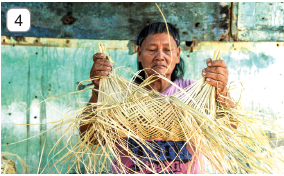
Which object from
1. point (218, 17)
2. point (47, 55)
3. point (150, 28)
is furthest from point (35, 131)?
point (218, 17)

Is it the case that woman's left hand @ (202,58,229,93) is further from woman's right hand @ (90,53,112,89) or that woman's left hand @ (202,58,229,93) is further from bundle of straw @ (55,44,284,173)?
woman's right hand @ (90,53,112,89)

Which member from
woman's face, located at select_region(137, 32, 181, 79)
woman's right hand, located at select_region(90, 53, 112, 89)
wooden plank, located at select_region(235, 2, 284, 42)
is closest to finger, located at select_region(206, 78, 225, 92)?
woman's face, located at select_region(137, 32, 181, 79)

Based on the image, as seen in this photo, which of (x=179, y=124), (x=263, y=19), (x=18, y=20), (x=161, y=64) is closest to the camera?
(x=179, y=124)

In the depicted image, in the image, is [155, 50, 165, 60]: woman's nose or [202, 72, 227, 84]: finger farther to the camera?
[155, 50, 165, 60]: woman's nose

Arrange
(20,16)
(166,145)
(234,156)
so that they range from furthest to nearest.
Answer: (20,16) < (166,145) < (234,156)

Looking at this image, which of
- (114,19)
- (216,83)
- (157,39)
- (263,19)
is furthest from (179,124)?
(263,19)

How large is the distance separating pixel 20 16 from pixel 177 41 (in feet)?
3.71

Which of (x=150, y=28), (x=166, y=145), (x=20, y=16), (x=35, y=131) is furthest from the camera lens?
(x=35, y=131)

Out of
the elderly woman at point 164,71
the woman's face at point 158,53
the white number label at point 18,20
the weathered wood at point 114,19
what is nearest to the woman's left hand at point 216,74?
the elderly woman at point 164,71

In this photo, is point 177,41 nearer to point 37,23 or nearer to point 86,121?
point 86,121

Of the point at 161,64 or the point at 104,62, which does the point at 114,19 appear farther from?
the point at 104,62

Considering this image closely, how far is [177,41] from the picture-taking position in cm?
154

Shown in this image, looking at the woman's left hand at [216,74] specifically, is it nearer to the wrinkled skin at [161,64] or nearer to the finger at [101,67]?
the wrinkled skin at [161,64]

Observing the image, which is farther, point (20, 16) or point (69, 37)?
point (69, 37)
